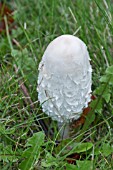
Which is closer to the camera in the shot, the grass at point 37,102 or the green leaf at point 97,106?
the grass at point 37,102

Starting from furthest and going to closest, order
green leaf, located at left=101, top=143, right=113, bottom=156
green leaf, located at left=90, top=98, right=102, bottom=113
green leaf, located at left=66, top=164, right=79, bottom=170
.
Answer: green leaf, located at left=90, top=98, right=102, bottom=113
green leaf, located at left=101, top=143, right=113, bottom=156
green leaf, located at left=66, top=164, right=79, bottom=170

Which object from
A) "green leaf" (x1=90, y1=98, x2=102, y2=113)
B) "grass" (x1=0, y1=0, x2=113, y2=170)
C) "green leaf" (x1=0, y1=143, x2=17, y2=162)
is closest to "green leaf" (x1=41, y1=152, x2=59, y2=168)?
"grass" (x1=0, y1=0, x2=113, y2=170)

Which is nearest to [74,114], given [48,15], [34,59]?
[34,59]

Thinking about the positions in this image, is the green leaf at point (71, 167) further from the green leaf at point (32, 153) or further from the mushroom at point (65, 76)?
the mushroom at point (65, 76)

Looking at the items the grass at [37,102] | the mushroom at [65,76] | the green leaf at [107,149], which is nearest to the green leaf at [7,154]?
the grass at [37,102]

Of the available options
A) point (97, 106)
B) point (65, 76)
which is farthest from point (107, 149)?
point (65, 76)

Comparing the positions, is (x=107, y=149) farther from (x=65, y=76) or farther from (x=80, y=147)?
(x=65, y=76)

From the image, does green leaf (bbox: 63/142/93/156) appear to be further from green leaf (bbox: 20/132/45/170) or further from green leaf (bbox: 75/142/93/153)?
green leaf (bbox: 20/132/45/170)

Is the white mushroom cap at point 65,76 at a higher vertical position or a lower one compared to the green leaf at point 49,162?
higher
